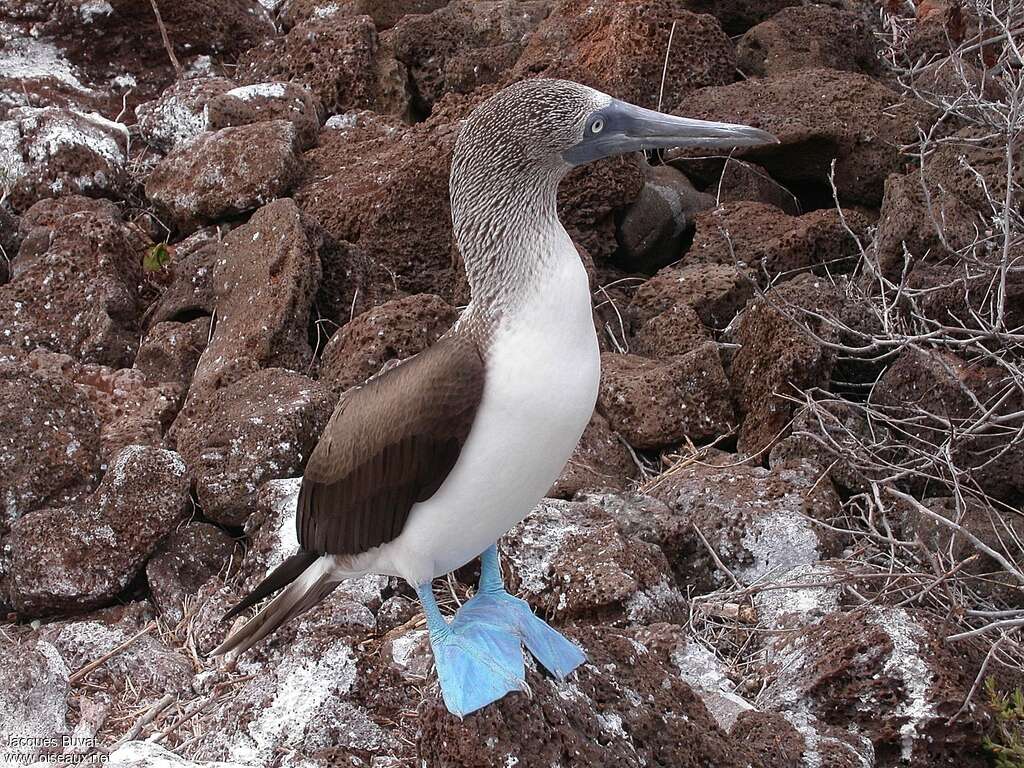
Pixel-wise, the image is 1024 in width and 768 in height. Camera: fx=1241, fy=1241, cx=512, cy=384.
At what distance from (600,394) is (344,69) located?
2.97m

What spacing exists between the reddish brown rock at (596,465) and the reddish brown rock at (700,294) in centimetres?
71

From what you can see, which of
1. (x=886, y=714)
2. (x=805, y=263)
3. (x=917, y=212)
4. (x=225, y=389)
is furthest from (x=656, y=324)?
(x=886, y=714)

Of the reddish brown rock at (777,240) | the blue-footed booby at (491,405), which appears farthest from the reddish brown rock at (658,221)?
the blue-footed booby at (491,405)

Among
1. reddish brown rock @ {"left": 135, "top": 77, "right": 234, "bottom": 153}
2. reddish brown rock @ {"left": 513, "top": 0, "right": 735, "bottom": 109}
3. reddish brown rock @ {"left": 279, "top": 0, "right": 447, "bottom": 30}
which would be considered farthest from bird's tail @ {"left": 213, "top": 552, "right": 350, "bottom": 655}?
reddish brown rock @ {"left": 279, "top": 0, "right": 447, "bottom": 30}

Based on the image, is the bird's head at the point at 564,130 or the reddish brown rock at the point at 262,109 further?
the reddish brown rock at the point at 262,109

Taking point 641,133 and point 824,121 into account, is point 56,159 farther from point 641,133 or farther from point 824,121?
point 641,133

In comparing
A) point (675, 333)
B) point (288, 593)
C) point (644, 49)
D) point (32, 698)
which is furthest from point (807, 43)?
point (32, 698)

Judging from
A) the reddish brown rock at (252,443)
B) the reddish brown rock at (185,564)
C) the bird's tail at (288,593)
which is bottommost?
the reddish brown rock at (185,564)

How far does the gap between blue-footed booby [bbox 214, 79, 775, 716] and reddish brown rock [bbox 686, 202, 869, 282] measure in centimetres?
233

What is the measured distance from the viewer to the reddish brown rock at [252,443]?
4.01m

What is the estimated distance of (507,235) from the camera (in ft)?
8.09

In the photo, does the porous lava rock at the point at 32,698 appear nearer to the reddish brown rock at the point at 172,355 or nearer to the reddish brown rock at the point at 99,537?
the reddish brown rock at the point at 99,537

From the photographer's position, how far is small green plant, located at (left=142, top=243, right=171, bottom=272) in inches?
211

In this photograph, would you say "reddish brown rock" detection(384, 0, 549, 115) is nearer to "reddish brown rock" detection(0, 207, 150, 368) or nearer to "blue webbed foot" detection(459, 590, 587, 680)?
"reddish brown rock" detection(0, 207, 150, 368)
